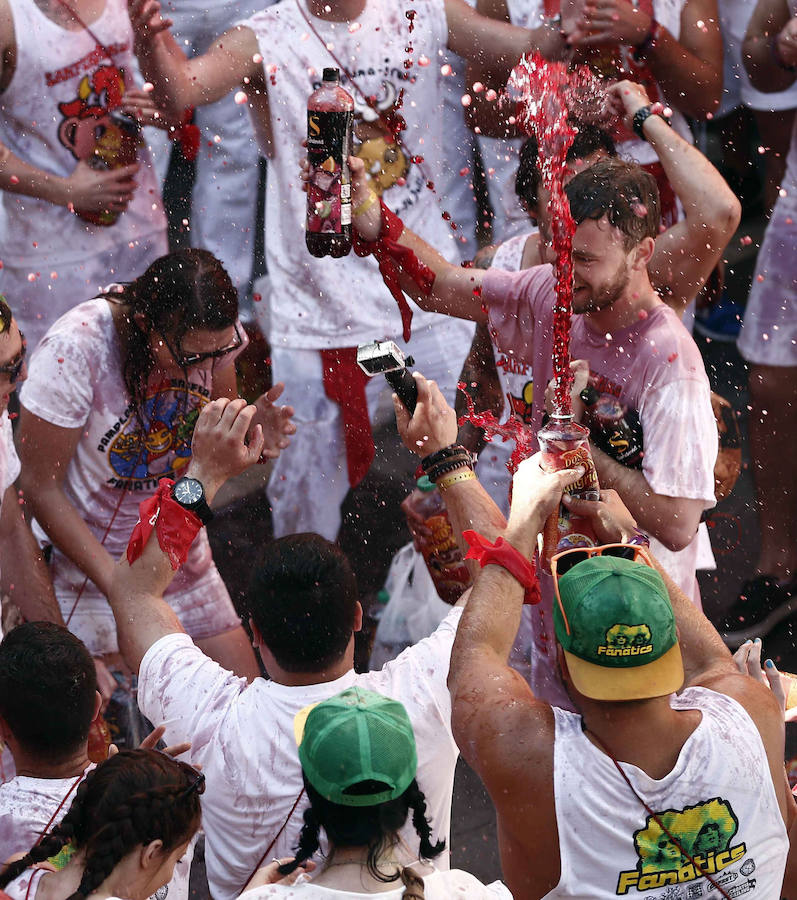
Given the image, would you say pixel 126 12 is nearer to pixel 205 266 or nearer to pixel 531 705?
pixel 205 266

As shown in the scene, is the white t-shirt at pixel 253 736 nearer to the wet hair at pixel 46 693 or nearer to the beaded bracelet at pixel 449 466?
the wet hair at pixel 46 693

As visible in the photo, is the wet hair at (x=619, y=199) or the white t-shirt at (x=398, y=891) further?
the wet hair at (x=619, y=199)

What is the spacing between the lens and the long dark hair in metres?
3.73

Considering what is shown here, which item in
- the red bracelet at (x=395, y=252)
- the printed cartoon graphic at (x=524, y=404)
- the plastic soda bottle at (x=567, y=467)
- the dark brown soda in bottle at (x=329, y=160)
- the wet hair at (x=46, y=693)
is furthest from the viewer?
the printed cartoon graphic at (x=524, y=404)

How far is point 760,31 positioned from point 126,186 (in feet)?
8.65

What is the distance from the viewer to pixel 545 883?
2.22 meters

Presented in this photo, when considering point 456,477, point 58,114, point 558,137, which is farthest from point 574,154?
point 58,114

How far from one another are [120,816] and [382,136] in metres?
3.27

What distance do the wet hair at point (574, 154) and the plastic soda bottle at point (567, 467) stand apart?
1270 millimetres

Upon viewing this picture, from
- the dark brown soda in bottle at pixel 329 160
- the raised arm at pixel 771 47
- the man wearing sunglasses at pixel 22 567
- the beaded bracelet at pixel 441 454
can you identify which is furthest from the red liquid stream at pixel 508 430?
the raised arm at pixel 771 47

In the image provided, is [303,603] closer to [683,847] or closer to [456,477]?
[456,477]

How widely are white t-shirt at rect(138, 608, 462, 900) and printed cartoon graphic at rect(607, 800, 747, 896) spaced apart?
1.49 ft

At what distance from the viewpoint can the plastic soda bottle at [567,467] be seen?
275cm

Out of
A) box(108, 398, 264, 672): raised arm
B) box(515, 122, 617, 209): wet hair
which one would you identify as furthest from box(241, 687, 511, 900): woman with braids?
box(515, 122, 617, 209): wet hair
